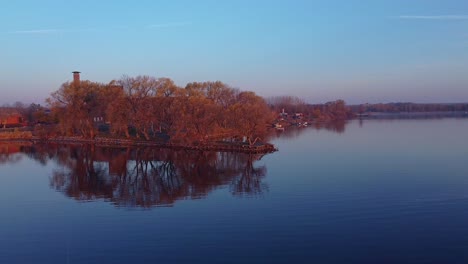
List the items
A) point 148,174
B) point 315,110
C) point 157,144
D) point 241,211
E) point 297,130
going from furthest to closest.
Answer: point 315,110 < point 297,130 < point 157,144 < point 148,174 < point 241,211

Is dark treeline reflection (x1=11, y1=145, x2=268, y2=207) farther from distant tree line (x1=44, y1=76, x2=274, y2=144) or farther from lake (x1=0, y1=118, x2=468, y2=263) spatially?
distant tree line (x1=44, y1=76, x2=274, y2=144)

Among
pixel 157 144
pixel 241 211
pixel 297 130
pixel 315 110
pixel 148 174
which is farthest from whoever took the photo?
pixel 315 110

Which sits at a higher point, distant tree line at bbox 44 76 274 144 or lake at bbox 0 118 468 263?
distant tree line at bbox 44 76 274 144

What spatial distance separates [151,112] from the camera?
139ft

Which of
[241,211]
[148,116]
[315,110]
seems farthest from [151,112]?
[315,110]

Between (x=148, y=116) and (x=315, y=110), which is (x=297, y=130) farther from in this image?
(x=315, y=110)

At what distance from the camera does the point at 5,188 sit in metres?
22.3

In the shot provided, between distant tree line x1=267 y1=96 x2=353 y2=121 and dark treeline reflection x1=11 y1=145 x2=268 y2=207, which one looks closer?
dark treeline reflection x1=11 y1=145 x2=268 y2=207

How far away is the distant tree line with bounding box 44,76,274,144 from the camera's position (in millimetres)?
39125

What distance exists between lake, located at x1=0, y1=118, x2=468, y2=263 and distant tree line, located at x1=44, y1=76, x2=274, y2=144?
347 inches

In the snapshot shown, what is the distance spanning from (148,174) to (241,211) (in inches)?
450

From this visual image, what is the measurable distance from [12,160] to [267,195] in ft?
80.3

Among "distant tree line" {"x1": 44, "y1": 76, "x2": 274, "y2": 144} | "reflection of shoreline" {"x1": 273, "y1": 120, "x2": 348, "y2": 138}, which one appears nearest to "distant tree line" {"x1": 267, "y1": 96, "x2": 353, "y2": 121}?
"reflection of shoreline" {"x1": 273, "y1": 120, "x2": 348, "y2": 138}

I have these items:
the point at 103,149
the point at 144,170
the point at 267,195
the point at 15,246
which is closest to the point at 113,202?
the point at 15,246
